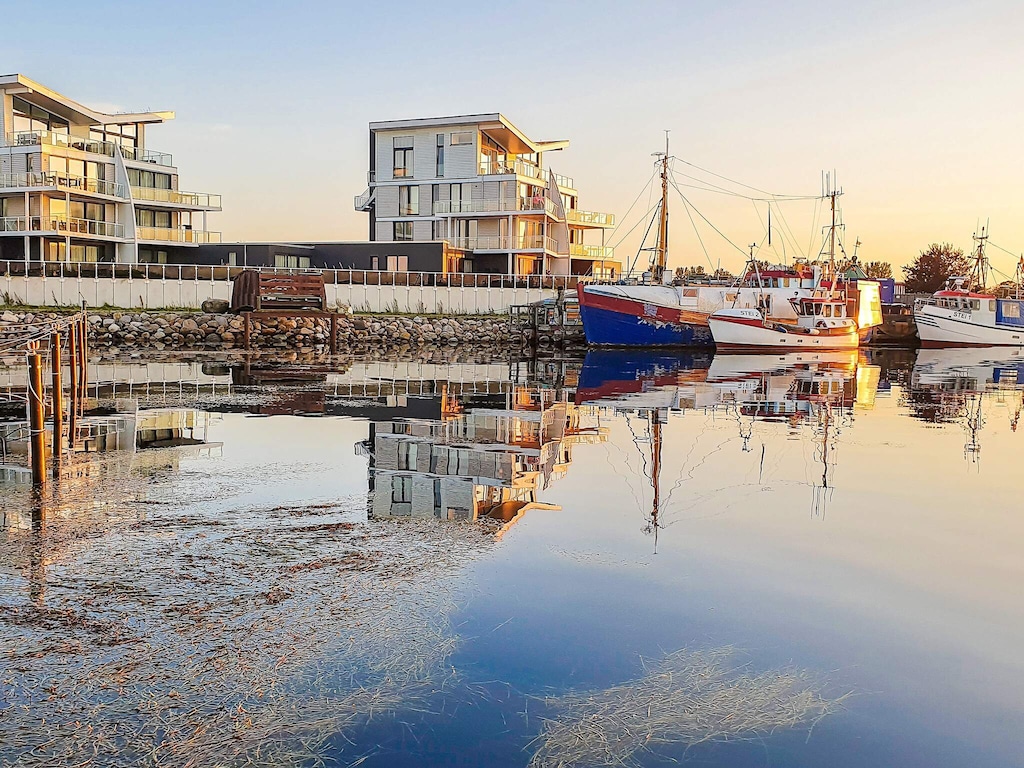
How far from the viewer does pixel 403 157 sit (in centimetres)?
6488

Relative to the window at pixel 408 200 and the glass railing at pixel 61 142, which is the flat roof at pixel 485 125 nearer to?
the window at pixel 408 200

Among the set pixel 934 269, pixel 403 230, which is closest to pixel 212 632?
pixel 403 230

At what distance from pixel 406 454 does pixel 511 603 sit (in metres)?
Answer: 7.36

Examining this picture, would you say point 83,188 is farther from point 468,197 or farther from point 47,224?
point 468,197

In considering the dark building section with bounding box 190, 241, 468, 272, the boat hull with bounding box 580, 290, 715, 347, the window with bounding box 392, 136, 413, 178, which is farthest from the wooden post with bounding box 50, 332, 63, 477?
the window with bounding box 392, 136, 413, 178

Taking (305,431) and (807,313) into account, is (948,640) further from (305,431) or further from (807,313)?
(807,313)

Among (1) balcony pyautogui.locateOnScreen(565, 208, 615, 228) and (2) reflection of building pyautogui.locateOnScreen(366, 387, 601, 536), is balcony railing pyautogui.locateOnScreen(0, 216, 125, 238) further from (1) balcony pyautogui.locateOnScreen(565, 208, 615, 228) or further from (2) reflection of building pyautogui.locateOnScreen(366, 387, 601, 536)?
(2) reflection of building pyautogui.locateOnScreen(366, 387, 601, 536)

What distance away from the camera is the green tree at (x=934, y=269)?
90.3 m

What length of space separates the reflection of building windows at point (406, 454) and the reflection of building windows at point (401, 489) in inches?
33.7

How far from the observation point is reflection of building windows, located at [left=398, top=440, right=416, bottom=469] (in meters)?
14.5

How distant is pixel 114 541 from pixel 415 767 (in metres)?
5.40

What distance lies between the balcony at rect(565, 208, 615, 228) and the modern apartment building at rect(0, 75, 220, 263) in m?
23.7

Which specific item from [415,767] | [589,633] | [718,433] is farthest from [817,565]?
[718,433]

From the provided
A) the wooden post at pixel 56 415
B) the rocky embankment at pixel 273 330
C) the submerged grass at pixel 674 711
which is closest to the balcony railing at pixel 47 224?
the rocky embankment at pixel 273 330
